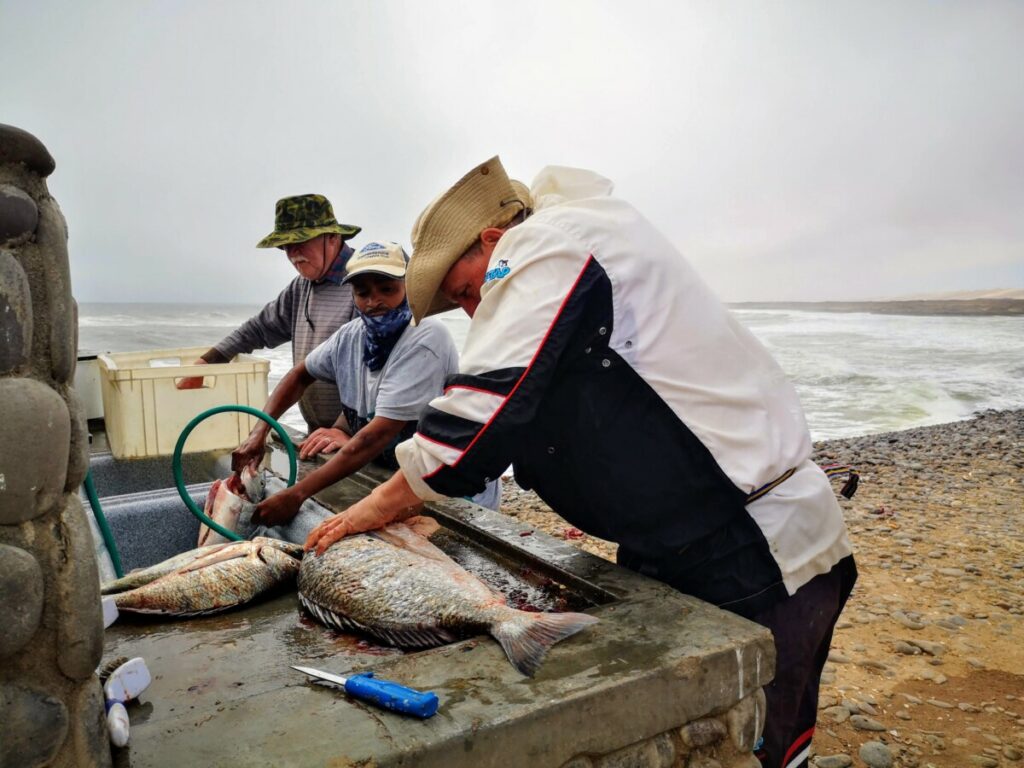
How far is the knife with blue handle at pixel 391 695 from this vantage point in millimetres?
1990

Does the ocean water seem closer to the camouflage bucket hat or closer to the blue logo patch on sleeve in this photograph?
the camouflage bucket hat

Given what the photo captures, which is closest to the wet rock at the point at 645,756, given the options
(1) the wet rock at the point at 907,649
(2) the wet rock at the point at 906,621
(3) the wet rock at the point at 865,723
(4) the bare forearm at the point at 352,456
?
(4) the bare forearm at the point at 352,456

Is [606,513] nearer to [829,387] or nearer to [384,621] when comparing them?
[384,621]

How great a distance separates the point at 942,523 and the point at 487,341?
27.8 ft

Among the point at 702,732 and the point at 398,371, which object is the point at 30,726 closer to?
the point at 702,732

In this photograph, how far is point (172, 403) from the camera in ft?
17.8

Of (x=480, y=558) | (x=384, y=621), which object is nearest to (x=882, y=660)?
(x=480, y=558)

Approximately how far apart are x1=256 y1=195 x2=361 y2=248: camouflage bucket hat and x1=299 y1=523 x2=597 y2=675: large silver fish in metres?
3.40

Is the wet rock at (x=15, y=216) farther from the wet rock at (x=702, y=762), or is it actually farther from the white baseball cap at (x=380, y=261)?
the white baseball cap at (x=380, y=261)

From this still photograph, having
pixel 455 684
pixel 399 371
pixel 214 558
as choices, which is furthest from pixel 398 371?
pixel 455 684

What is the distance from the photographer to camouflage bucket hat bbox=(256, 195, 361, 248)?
599cm

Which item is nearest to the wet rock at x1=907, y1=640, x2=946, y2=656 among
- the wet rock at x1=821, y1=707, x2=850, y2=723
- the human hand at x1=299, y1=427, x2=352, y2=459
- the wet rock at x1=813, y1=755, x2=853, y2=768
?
the wet rock at x1=821, y1=707, x2=850, y2=723

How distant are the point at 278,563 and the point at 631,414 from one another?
1.87 meters

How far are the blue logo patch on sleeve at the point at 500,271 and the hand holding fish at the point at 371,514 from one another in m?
0.92
